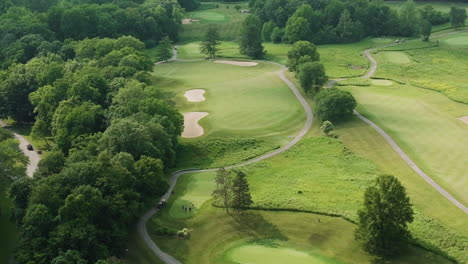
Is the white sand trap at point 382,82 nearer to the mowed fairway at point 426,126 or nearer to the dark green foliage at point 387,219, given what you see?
the mowed fairway at point 426,126

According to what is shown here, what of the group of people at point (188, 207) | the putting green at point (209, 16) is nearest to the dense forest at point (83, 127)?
the group of people at point (188, 207)

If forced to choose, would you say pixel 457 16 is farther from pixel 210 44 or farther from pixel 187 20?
pixel 187 20

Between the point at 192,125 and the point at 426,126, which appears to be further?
the point at 192,125

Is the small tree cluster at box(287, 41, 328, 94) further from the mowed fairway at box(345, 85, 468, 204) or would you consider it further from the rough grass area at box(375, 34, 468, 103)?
the rough grass area at box(375, 34, 468, 103)

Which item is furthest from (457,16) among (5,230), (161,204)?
(5,230)

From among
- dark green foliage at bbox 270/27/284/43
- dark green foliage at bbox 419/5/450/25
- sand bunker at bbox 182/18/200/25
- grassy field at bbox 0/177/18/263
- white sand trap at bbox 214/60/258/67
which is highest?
dark green foliage at bbox 419/5/450/25

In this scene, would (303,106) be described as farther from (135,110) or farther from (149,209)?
(149,209)

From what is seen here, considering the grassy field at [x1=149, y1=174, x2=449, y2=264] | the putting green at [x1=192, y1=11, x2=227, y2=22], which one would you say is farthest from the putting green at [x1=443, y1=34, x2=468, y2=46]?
the grassy field at [x1=149, y1=174, x2=449, y2=264]
